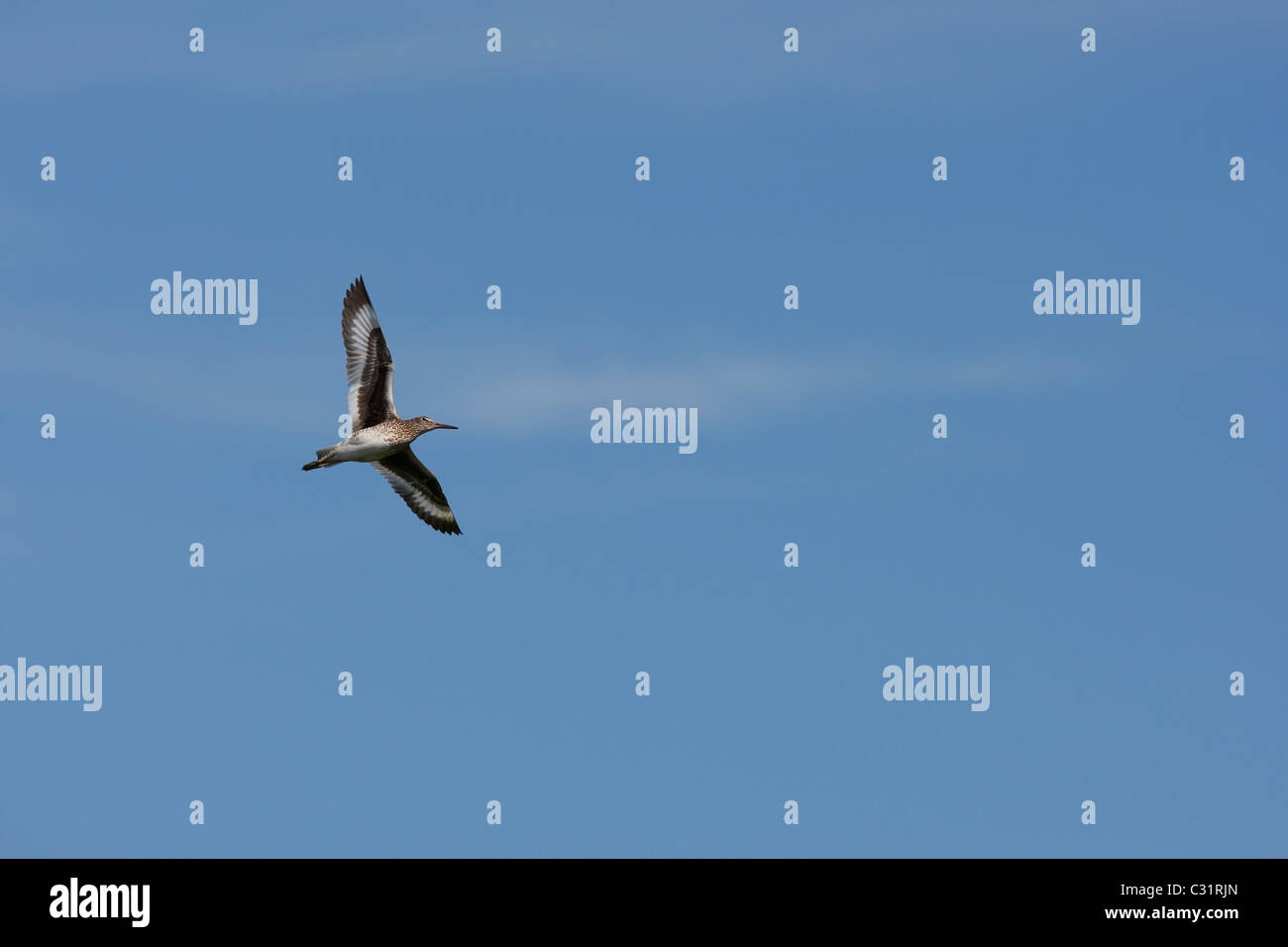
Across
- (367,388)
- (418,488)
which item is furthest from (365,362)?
(418,488)

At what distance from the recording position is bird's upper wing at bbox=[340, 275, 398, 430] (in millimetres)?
39219

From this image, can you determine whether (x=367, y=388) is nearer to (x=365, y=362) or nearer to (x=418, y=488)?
(x=365, y=362)

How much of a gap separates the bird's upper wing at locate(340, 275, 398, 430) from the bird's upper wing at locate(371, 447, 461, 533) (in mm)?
2240

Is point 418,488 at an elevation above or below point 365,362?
below

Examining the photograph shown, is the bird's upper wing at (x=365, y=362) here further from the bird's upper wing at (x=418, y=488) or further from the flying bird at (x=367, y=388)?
the bird's upper wing at (x=418, y=488)

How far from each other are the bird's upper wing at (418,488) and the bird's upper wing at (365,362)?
2240 millimetres

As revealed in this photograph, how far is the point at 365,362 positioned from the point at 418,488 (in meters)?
4.49

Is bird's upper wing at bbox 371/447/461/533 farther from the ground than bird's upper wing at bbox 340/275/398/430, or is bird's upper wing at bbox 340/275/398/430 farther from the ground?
bird's upper wing at bbox 340/275/398/430

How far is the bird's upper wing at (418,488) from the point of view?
1651 inches

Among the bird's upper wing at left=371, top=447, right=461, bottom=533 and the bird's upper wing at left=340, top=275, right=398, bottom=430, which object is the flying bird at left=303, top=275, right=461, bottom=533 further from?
the bird's upper wing at left=371, top=447, right=461, bottom=533

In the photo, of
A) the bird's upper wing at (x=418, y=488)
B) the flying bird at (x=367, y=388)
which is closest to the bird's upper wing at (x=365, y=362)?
the flying bird at (x=367, y=388)

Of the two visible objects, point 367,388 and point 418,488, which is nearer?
point 367,388

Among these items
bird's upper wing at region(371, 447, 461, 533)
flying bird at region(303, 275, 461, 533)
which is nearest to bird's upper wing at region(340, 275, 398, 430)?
flying bird at region(303, 275, 461, 533)

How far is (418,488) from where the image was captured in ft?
140
